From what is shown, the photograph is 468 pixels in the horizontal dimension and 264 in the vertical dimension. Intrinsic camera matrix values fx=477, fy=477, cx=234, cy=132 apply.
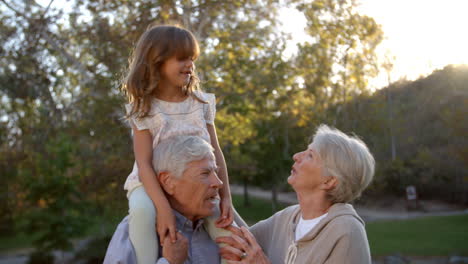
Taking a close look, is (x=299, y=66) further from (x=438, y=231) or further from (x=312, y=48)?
(x=438, y=231)

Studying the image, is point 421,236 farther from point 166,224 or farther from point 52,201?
point 166,224

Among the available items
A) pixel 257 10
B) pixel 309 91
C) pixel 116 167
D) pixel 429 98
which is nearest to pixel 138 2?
pixel 257 10

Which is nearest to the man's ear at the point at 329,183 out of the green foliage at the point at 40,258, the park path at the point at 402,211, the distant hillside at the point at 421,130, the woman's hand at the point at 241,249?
the woman's hand at the point at 241,249

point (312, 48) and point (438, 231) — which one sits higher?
point (312, 48)

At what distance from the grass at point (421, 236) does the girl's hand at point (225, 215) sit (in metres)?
10.1

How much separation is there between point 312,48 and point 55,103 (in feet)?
15.0

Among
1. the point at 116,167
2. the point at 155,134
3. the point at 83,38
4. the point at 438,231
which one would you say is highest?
the point at 83,38

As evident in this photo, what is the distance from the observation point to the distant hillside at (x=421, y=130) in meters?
8.99

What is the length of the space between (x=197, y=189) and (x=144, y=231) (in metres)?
0.31

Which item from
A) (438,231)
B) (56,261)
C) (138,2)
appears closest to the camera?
(138,2)

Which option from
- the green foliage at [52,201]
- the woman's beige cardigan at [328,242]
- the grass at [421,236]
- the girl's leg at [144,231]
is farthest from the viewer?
the grass at [421,236]

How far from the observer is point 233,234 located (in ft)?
7.66

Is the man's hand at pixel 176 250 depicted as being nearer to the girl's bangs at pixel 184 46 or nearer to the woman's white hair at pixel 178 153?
the woman's white hair at pixel 178 153

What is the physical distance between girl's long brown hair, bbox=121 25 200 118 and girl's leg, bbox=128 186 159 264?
499 mm
